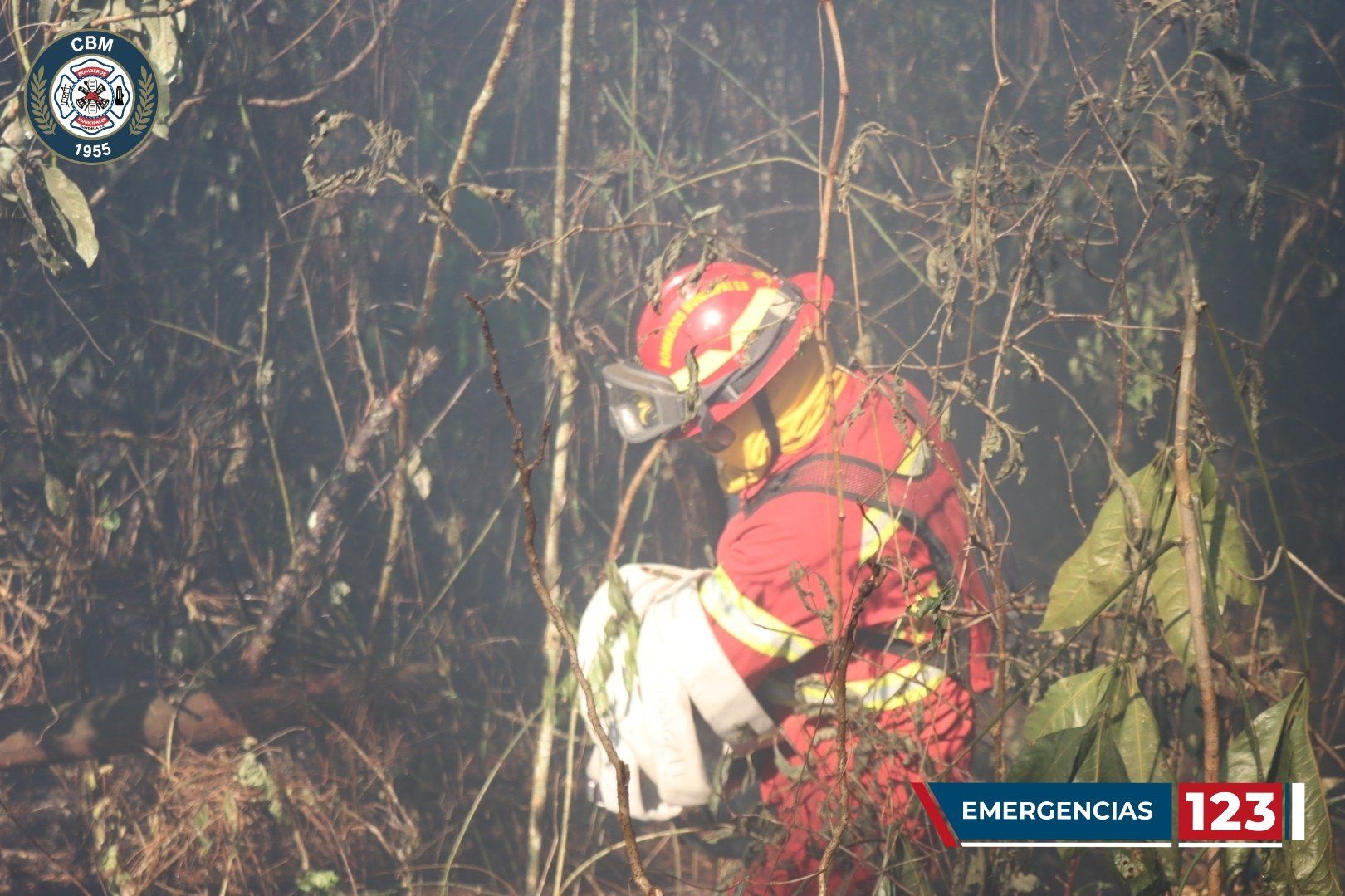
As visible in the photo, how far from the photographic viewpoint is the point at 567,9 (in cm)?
310

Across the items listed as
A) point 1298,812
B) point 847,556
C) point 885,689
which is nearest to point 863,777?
point 885,689

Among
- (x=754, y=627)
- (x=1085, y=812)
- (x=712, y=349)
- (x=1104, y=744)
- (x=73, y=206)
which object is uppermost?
(x=73, y=206)

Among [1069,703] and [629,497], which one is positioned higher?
[629,497]

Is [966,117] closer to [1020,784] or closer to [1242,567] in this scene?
[1242,567]

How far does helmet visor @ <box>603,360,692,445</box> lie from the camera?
2746 mm

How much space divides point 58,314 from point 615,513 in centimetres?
196

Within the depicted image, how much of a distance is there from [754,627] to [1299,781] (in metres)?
1.30

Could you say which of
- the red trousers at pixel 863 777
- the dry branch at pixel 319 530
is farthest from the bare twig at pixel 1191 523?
the dry branch at pixel 319 530

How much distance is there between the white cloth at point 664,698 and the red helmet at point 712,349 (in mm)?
465

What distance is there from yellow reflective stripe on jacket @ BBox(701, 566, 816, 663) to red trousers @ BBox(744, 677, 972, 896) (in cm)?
19

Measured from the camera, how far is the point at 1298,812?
136 centimetres

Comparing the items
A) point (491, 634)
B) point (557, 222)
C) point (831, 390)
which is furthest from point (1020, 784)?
point (491, 634)

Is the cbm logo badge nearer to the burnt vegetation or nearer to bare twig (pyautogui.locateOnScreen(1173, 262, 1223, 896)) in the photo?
the burnt vegetation

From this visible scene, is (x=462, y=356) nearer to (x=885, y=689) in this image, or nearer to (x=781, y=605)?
(x=781, y=605)
